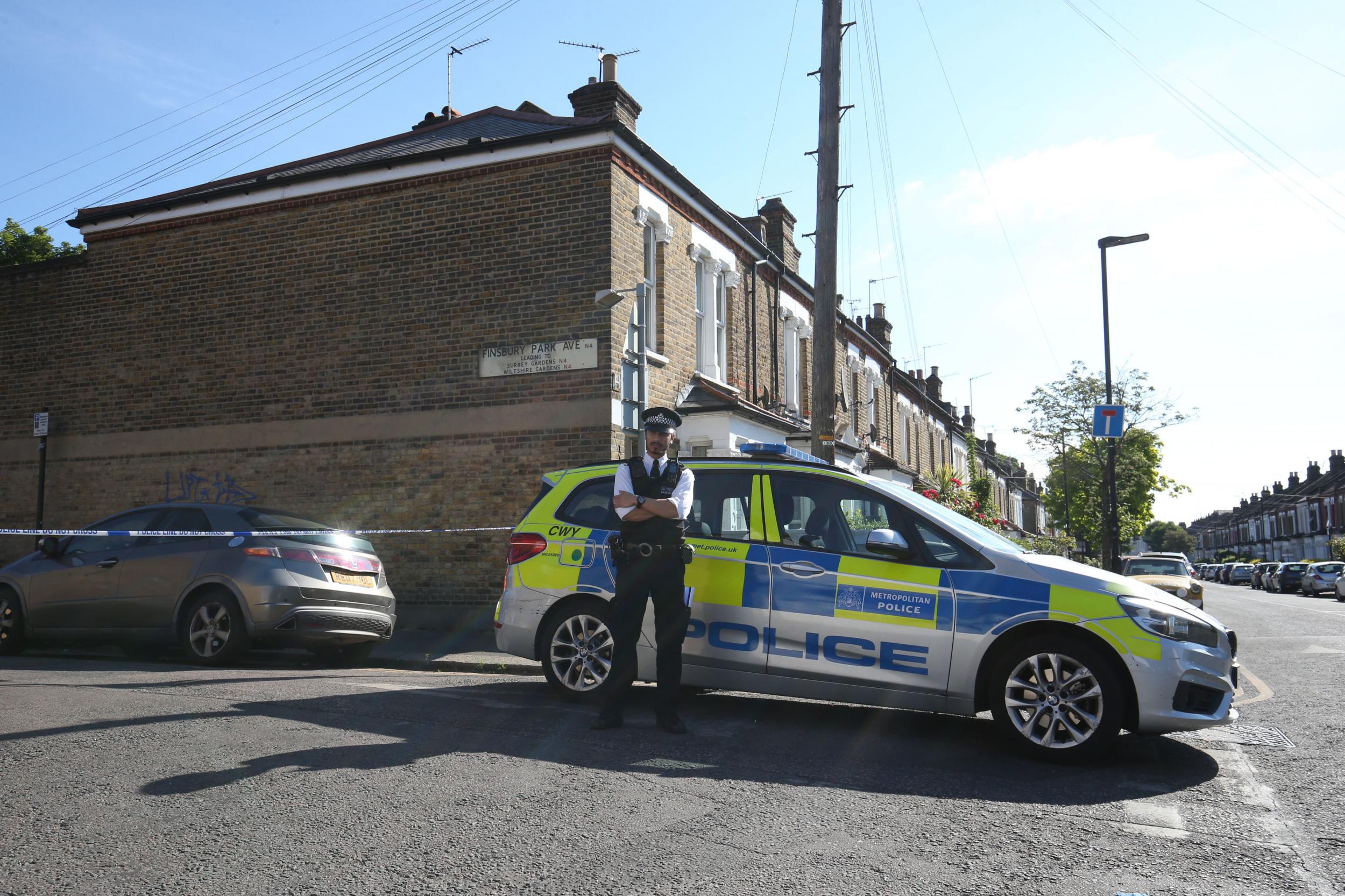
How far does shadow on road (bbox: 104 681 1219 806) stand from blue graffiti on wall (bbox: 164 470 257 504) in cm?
940

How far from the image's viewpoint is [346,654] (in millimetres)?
10125

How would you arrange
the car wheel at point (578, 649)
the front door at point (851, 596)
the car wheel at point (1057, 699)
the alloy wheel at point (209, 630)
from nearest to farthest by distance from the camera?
the car wheel at point (1057, 699), the front door at point (851, 596), the car wheel at point (578, 649), the alloy wheel at point (209, 630)

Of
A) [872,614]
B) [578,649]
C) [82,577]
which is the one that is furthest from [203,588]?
[872,614]

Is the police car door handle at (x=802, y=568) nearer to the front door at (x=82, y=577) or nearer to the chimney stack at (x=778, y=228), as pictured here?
the front door at (x=82, y=577)

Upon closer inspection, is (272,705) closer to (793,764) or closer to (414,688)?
(414,688)

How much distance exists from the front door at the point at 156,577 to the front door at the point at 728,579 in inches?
198

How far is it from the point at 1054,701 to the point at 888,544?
4.12 ft

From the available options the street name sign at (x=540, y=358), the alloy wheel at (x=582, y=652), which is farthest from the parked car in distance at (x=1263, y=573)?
the alloy wheel at (x=582, y=652)

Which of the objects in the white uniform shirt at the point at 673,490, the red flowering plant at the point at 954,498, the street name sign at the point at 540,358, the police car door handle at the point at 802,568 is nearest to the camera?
the white uniform shirt at the point at 673,490

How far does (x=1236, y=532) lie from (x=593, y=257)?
149180mm

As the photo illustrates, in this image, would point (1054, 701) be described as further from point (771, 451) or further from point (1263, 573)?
point (1263, 573)

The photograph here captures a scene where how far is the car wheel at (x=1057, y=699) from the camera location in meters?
5.36

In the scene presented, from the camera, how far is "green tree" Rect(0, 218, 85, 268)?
27344 millimetres

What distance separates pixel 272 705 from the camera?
652 cm
